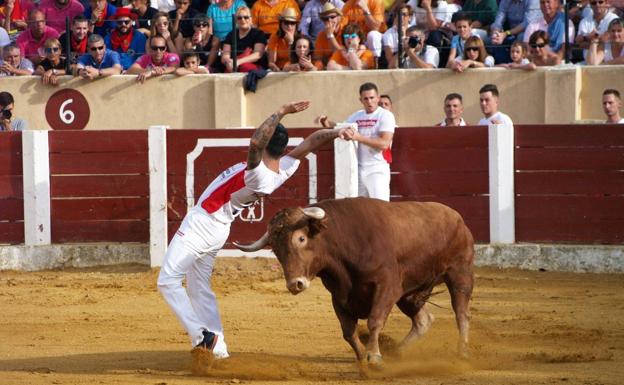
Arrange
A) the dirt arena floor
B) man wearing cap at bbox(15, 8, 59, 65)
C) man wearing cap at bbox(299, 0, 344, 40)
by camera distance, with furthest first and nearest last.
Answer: man wearing cap at bbox(15, 8, 59, 65) < man wearing cap at bbox(299, 0, 344, 40) < the dirt arena floor

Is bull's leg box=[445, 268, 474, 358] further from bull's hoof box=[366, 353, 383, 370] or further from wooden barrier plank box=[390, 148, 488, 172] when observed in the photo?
wooden barrier plank box=[390, 148, 488, 172]

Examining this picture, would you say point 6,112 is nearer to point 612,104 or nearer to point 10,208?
point 10,208

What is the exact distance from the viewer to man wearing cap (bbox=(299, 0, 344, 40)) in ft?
43.5

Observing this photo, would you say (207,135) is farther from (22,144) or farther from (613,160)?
(613,160)

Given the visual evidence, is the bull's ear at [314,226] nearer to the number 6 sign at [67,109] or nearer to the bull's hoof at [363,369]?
the bull's hoof at [363,369]

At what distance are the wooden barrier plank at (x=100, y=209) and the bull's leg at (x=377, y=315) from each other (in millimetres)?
5631

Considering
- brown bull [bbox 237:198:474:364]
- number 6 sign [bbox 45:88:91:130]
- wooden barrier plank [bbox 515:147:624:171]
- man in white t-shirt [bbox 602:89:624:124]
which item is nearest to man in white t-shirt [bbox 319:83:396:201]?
wooden barrier plank [bbox 515:147:624:171]

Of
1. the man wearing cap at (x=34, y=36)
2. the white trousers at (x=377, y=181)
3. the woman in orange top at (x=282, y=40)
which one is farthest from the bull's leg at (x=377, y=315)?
the man wearing cap at (x=34, y=36)

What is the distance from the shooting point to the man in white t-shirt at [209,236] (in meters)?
6.72

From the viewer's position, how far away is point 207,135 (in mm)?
11609

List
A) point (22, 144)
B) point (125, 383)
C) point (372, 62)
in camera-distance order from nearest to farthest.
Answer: point (125, 383) → point (22, 144) → point (372, 62)

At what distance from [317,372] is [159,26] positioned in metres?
7.32

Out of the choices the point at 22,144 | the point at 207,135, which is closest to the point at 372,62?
the point at 207,135

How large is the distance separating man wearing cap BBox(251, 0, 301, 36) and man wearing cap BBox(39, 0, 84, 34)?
83.1 inches
